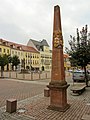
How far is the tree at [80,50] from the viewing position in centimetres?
1631

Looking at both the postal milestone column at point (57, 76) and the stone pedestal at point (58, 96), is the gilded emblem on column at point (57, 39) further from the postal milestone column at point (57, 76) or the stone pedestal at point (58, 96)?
the stone pedestal at point (58, 96)

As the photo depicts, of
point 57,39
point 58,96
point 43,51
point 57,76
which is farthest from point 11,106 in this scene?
point 43,51

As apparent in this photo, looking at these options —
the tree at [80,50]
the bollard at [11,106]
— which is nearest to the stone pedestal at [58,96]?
the bollard at [11,106]

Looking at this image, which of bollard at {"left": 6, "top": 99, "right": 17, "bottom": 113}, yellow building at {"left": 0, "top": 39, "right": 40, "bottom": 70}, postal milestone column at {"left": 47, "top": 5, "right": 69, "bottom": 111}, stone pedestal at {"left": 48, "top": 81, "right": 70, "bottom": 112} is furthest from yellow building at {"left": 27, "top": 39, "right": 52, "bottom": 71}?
bollard at {"left": 6, "top": 99, "right": 17, "bottom": 113}

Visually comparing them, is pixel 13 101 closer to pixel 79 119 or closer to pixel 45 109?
pixel 45 109

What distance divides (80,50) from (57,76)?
28.0 feet

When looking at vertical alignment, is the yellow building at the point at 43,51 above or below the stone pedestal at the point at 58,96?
above

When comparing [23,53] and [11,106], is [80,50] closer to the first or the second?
[11,106]

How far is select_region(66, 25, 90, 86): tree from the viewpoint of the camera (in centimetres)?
1631

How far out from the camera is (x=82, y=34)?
1723 centimetres

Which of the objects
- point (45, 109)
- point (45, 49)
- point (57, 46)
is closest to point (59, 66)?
point (57, 46)

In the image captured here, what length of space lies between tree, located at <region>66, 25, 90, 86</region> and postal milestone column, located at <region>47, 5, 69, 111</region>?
792 centimetres

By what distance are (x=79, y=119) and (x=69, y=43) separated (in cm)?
1129

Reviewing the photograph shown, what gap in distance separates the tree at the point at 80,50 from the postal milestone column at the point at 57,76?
792 cm
